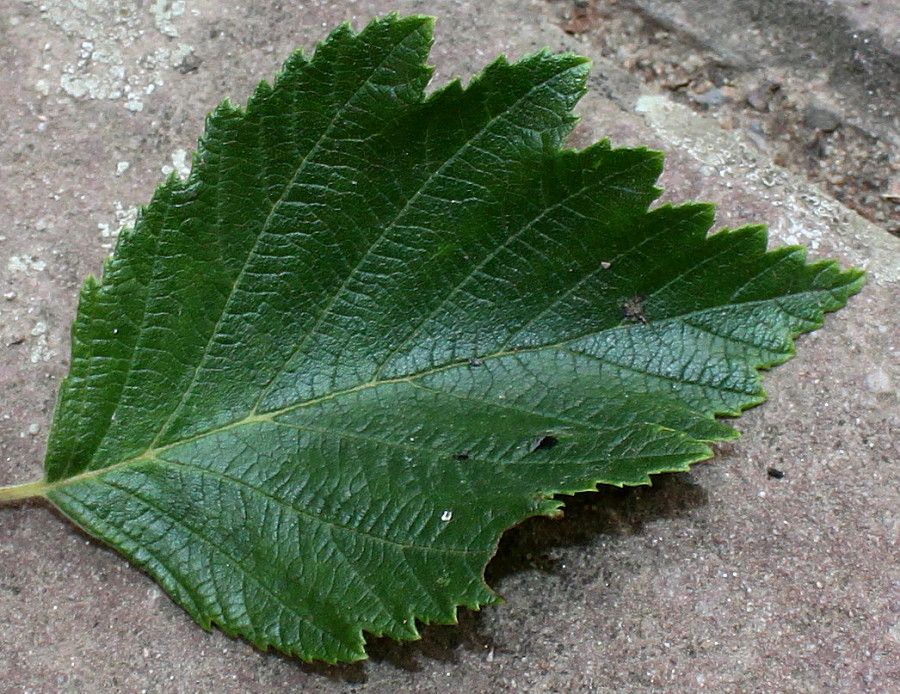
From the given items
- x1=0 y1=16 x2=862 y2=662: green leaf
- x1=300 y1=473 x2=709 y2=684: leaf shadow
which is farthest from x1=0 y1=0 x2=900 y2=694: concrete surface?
x1=0 y1=16 x2=862 y2=662: green leaf

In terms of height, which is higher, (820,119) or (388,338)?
(820,119)

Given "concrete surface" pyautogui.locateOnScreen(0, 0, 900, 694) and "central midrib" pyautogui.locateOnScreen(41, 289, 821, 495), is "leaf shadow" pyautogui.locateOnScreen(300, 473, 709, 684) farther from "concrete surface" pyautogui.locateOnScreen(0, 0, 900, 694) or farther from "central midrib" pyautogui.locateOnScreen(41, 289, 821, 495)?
"central midrib" pyautogui.locateOnScreen(41, 289, 821, 495)

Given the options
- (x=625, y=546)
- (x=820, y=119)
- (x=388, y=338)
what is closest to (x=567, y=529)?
(x=625, y=546)

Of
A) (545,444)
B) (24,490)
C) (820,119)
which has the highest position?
(820,119)

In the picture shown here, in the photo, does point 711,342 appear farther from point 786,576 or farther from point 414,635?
point 414,635

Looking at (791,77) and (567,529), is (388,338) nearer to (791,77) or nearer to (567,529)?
(567,529)

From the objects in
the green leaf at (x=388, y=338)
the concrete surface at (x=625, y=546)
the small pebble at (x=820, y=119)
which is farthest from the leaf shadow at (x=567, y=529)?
the small pebble at (x=820, y=119)

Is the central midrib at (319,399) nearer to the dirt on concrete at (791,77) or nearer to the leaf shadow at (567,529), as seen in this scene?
the leaf shadow at (567,529)

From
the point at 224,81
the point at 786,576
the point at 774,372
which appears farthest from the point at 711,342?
the point at 224,81
